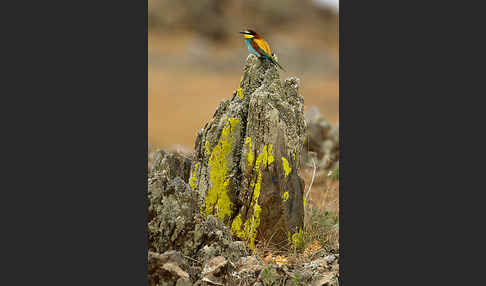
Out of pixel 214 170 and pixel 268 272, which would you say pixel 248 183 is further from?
pixel 268 272

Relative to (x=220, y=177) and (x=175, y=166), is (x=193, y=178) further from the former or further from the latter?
(x=175, y=166)

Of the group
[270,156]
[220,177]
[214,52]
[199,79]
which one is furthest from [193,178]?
[214,52]

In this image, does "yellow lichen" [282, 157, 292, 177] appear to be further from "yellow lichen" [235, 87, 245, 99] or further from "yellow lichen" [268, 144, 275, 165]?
"yellow lichen" [235, 87, 245, 99]

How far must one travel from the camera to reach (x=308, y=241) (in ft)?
19.1

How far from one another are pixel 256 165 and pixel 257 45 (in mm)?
1313

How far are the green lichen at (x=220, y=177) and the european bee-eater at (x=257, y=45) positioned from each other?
0.78 metres

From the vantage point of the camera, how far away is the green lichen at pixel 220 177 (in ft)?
18.4

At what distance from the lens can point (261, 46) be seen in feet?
18.5

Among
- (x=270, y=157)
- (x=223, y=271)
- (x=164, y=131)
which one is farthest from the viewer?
(x=164, y=131)

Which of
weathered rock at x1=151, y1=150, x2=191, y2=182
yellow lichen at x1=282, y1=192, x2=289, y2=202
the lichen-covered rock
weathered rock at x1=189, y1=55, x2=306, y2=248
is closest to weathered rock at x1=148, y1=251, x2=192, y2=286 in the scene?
the lichen-covered rock

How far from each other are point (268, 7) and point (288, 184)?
144 feet

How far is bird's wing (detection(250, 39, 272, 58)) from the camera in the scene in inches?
221

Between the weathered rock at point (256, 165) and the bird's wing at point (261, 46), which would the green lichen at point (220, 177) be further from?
the bird's wing at point (261, 46)

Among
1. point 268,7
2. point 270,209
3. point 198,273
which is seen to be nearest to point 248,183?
point 270,209
